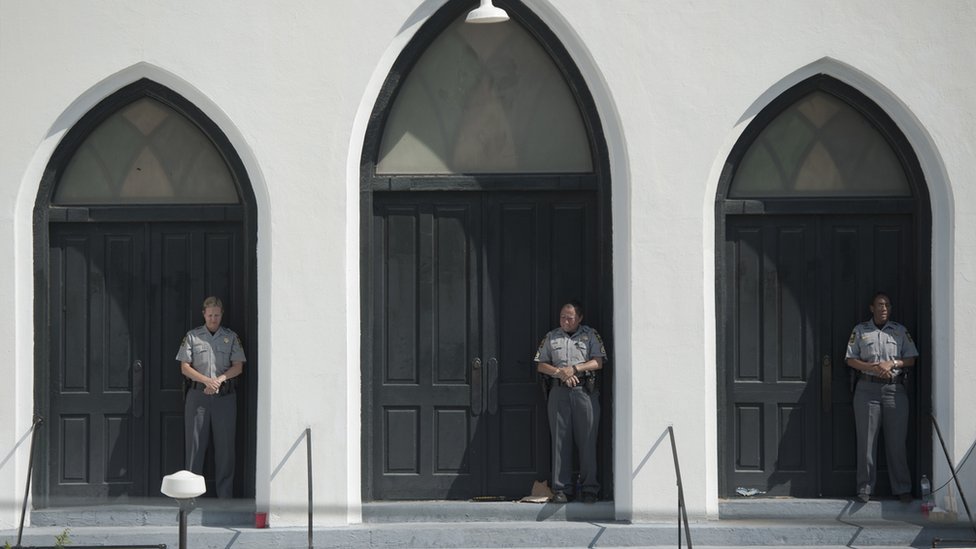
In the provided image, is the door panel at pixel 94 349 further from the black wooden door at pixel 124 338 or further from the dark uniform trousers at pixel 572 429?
the dark uniform trousers at pixel 572 429

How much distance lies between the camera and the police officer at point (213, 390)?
1141cm

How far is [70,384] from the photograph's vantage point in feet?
38.4

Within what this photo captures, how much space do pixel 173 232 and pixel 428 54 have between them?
2.83 meters

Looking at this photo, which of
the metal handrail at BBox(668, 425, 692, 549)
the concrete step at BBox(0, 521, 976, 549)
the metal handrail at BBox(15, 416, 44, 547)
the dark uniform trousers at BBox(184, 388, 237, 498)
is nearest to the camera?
the metal handrail at BBox(668, 425, 692, 549)

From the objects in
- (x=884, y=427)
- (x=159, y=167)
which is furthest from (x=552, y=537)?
(x=159, y=167)

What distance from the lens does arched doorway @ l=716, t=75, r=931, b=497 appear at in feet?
38.3

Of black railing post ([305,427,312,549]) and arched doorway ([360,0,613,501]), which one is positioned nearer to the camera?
black railing post ([305,427,312,549])

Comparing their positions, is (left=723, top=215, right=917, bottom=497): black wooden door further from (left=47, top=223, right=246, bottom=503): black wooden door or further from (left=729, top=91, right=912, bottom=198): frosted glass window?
(left=47, top=223, right=246, bottom=503): black wooden door

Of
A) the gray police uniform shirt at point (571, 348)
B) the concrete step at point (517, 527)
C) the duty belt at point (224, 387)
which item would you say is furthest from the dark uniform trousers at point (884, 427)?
the duty belt at point (224, 387)

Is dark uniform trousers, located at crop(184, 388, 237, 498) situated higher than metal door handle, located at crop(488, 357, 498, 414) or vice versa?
metal door handle, located at crop(488, 357, 498, 414)

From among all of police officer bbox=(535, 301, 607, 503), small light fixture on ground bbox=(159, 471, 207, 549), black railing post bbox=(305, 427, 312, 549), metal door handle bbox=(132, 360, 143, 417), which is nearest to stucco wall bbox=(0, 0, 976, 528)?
black railing post bbox=(305, 427, 312, 549)

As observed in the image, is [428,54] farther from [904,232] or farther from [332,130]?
[904,232]

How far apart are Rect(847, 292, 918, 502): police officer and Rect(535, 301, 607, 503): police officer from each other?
2.30m

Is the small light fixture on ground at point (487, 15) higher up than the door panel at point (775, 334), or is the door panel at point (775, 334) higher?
the small light fixture on ground at point (487, 15)
